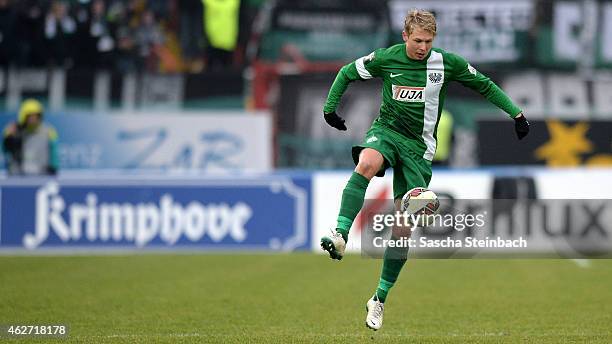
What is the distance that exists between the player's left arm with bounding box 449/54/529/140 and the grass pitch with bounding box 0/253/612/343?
1535 mm

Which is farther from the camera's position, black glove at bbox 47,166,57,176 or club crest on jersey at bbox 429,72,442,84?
black glove at bbox 47,166,57,176

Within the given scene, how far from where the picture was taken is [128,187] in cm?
1697

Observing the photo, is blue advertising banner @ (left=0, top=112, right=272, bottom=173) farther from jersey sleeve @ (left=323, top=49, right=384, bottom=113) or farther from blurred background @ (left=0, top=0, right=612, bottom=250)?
jersey sleeve @ (left=323, top=49, right=384, bottom=113)

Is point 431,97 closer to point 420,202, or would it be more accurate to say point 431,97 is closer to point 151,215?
point 420,202

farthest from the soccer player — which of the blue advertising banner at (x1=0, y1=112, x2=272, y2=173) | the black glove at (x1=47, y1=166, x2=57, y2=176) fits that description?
the blue advertising banner at (x1=0, y1=112, x2=272, y2=173)

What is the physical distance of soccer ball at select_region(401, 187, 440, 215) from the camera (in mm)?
8125

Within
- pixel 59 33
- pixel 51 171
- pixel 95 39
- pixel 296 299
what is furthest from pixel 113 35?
pixel 296 299

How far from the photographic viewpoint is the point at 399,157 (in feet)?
27.4

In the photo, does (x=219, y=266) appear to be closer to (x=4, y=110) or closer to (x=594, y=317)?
(x=594, y=317)

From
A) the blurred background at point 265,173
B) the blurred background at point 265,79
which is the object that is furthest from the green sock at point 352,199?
the blurred background at point 265,79

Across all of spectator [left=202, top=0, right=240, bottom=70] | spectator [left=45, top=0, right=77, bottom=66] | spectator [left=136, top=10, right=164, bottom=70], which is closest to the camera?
spectator [left=45, top=0, right=77, bottom=66]

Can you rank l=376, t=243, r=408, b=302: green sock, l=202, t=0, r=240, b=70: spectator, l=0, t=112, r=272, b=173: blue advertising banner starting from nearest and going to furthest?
1. l=376, t=243, r=408, b=302: green sock
2. l=0, t=112, r=272, b=173: blue advertising banner
3. l=202, t=0, r=240, b=70: spectator

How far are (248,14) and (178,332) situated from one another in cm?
1351

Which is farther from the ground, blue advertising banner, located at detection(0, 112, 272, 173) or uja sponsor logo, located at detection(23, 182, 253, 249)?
blue advertising banner, located at detection(0, 112, 272, 173)
